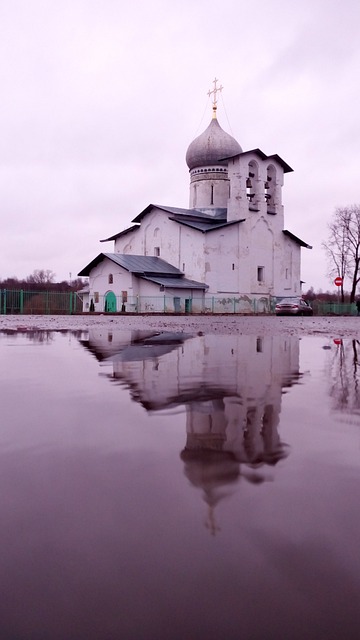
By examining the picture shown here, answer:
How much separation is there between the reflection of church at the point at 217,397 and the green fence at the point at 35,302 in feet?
103

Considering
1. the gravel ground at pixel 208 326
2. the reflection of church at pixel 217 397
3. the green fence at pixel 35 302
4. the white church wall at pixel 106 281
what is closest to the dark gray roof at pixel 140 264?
the white church wall at pixel 106 281

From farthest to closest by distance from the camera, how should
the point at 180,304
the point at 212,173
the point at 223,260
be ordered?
the point at 212,173, the point at 223,260, the point at 180,304

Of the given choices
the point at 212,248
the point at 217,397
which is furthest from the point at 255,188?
the point at 217,397

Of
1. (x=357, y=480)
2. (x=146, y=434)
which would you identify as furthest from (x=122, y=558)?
(x=146, y=434)

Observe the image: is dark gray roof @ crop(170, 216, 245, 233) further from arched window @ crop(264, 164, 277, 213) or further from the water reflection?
the water reflection

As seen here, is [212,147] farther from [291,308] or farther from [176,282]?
[291,308]

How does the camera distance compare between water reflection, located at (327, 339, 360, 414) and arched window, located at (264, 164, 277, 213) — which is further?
arched window, located at (264, 164, 277, 213)

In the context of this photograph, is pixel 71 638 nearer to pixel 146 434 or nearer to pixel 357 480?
pixel 357 480

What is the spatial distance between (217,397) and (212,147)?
46720mm

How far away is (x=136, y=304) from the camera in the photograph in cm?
4212

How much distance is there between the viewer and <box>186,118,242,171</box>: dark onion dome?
4816 centimetres

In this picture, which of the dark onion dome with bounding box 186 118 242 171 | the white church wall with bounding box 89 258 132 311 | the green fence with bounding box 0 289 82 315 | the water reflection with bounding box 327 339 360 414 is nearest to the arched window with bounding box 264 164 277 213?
the dark onion dome with bounding box 186 118 242 171

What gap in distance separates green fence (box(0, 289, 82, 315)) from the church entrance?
2.73 metres

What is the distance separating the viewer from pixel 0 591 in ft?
5.05
